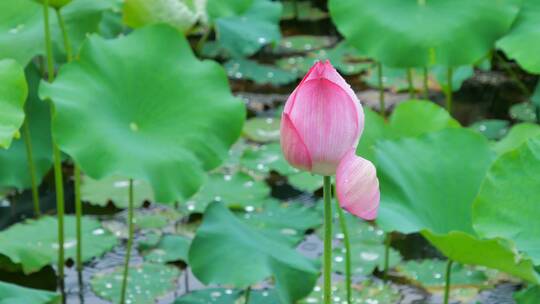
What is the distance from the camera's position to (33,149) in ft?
6.79

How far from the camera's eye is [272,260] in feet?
5.25

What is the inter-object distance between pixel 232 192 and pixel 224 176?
0.08 m

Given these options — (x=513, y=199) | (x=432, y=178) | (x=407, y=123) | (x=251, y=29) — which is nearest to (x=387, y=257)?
(x=407, y=123)

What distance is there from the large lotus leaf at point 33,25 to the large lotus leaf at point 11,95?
30 centimetres

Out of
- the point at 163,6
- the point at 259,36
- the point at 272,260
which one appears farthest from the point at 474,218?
the point at 259,36

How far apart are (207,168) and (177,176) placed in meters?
0.07

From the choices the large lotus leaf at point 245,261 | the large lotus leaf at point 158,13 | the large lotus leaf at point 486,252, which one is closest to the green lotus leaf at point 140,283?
the large lotus leaf at point 245,261

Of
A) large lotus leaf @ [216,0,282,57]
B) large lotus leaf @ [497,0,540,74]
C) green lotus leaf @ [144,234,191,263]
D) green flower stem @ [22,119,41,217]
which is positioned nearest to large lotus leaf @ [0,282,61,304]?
green lotus leaf @ [144,234,191,263]

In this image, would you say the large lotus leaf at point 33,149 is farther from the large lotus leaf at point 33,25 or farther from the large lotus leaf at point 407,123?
the large lotus leaf at point 407,123

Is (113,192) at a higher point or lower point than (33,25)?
lower

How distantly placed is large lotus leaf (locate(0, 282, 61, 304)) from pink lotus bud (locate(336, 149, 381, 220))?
2.24 feet

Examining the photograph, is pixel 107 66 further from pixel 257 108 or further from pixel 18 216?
pixel 257 108

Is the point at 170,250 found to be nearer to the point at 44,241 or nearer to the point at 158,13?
the point at 44,241

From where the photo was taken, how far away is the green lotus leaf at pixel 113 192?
2.21 meters
